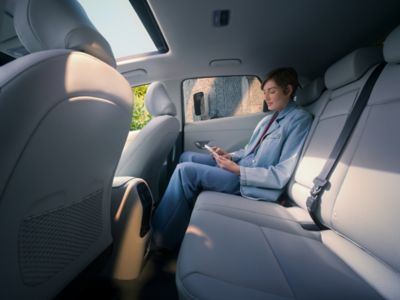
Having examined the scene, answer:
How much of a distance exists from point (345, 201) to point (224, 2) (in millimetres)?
1096

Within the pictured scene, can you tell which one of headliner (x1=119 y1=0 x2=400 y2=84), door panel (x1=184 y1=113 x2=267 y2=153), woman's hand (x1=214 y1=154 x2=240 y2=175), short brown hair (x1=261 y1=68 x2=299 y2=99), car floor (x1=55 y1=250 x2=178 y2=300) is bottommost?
car floor (x1=55 y1=250 x2=178 y2=300)

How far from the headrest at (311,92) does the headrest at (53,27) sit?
56.8 inches

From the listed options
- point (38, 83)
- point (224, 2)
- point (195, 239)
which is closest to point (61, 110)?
point (38, 83)

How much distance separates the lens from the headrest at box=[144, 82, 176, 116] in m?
1.79

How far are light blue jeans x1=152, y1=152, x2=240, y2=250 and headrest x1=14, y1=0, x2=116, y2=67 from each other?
2.85ft

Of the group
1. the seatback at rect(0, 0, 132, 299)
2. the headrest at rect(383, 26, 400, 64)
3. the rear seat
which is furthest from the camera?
the headrest at rect(383, 26, 400, 64)

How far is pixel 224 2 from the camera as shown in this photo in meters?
1.24

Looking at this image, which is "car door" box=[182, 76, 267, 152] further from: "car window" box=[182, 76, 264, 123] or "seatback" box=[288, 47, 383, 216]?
"seatback" box=[288, 47, 383, 216]

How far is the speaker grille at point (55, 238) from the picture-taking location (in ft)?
1.78

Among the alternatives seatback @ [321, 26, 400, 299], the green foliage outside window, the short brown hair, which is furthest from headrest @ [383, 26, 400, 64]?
the green foliage outside window

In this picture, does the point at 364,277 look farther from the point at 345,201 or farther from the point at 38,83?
the point at 38,83

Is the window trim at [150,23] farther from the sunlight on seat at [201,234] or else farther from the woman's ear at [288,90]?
the sunlight on seat at [201,234]

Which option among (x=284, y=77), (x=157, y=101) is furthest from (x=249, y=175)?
(x=157, y=101)

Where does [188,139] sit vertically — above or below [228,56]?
below
